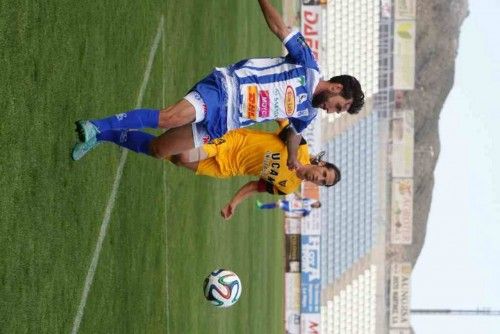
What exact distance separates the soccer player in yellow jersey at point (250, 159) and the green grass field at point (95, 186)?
0.57 m

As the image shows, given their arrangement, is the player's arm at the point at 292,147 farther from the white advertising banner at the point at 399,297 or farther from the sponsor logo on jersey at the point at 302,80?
the white advertising banner at the point at 399,297

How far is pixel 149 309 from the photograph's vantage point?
5.79 metres

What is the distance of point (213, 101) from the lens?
4586mm

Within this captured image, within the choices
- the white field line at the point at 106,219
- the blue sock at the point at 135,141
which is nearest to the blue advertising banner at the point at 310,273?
the white field line at the point at 106,219

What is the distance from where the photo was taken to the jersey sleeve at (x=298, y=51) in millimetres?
4805

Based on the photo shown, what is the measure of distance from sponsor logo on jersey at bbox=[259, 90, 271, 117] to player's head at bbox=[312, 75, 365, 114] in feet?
1.13

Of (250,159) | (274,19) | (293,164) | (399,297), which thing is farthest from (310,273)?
(274,19)

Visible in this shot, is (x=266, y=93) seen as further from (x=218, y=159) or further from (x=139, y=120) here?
(x=218, y=159)

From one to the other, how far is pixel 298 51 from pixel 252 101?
18.8 inches

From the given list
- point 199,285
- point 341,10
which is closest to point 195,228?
point 199,285

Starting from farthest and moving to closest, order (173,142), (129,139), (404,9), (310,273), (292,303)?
(404,9)
(310,273)
(292,303)
(129,139)
(173,142)

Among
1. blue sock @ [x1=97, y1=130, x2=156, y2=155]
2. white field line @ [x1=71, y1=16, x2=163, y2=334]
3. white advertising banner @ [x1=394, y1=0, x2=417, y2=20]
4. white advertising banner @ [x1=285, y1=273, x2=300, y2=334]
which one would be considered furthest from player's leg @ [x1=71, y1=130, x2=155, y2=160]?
white advertising banner @ [x1=394, y1=0, x2=417, y2=20]

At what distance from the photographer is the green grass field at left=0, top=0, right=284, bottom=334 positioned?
10.9 feet

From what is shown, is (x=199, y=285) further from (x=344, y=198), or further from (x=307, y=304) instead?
(x=344, y=198)
